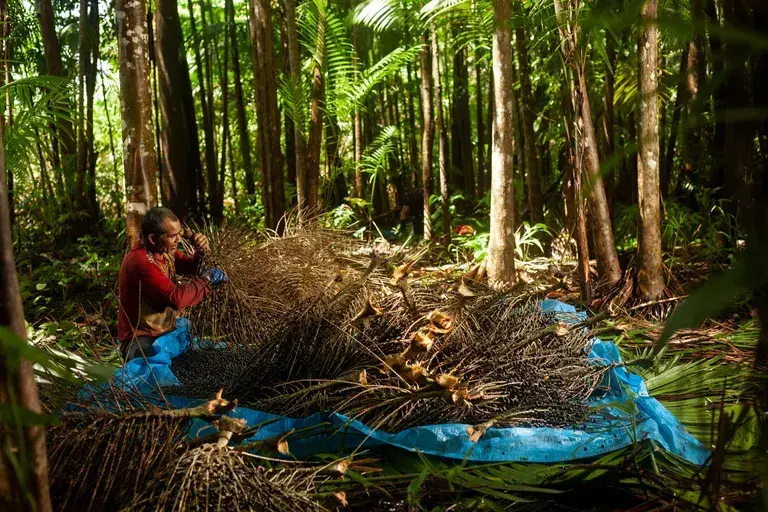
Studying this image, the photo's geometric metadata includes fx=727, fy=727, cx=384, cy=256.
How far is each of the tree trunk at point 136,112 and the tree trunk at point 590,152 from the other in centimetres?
244

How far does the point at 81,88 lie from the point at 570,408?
23.4 feet

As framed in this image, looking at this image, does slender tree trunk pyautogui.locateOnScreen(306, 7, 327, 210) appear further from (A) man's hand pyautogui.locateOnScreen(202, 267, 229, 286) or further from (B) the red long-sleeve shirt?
(B) the red long-sleeve shirt

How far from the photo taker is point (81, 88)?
26.2ft

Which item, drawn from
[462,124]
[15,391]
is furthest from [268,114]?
[462,124]

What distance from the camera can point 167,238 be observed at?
3.66m

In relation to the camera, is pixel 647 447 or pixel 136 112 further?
pixel 136 112

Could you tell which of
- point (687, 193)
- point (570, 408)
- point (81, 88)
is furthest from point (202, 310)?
point (81, 88)

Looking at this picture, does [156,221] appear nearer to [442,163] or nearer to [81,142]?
[442,163]

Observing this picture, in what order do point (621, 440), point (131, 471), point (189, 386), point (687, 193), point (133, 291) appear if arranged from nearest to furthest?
point (131, 471), point (621, 440), point (189, 386), point (133, 291), point (687, 193)

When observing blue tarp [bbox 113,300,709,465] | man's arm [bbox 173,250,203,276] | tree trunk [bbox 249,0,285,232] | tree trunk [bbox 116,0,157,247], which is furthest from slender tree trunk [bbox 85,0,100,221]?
blue tarp [bbox 113,300,709,465]

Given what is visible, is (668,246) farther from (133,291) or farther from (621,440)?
(133,291)

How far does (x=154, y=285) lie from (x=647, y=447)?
7.79ft

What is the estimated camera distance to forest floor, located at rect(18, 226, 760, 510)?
1735mm

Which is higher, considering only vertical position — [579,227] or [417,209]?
[417,209]
